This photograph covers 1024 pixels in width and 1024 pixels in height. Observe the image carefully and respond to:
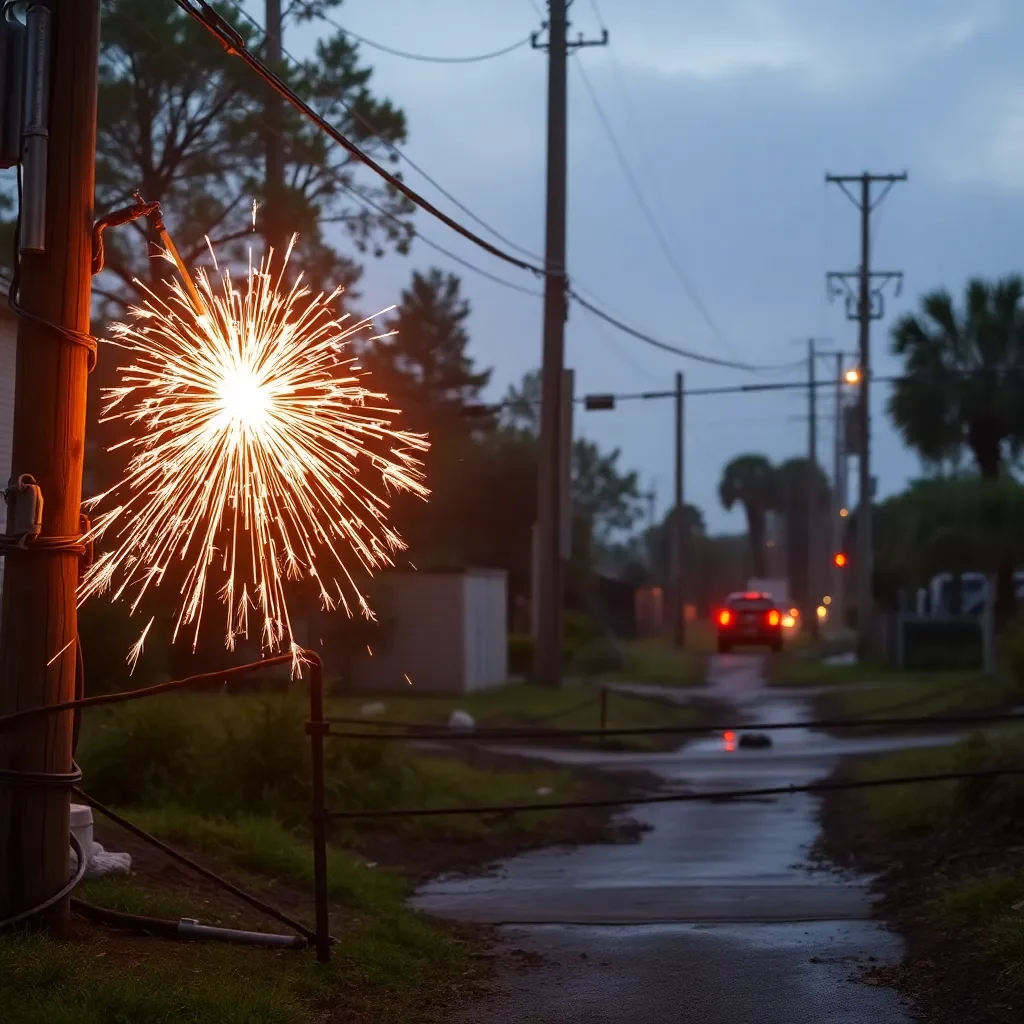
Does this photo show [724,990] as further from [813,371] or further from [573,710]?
[813,371]

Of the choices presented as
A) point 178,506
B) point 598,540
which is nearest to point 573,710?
point 178,506

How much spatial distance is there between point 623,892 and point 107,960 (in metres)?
4.97

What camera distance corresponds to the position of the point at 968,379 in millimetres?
38688

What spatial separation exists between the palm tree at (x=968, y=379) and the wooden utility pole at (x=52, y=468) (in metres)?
33.5

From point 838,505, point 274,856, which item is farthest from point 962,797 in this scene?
point 838,505

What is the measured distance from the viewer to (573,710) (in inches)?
997

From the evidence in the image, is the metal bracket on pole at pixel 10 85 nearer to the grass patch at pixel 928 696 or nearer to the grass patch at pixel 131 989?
the grass patch at pixel 131 989

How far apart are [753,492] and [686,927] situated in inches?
5034

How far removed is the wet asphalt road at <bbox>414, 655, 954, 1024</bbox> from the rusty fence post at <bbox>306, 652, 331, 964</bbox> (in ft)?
2.53

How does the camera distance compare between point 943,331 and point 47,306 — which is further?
point 943,331

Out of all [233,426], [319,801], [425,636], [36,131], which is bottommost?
[319,801]

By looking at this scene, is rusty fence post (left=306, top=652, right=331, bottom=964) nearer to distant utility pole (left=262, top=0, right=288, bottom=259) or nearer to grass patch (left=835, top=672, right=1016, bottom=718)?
distant utility pole (left=262, top=0, right=288, bottom=259)

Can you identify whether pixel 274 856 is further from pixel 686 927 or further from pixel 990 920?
pixel 990 920

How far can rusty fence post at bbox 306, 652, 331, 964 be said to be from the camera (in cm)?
691
